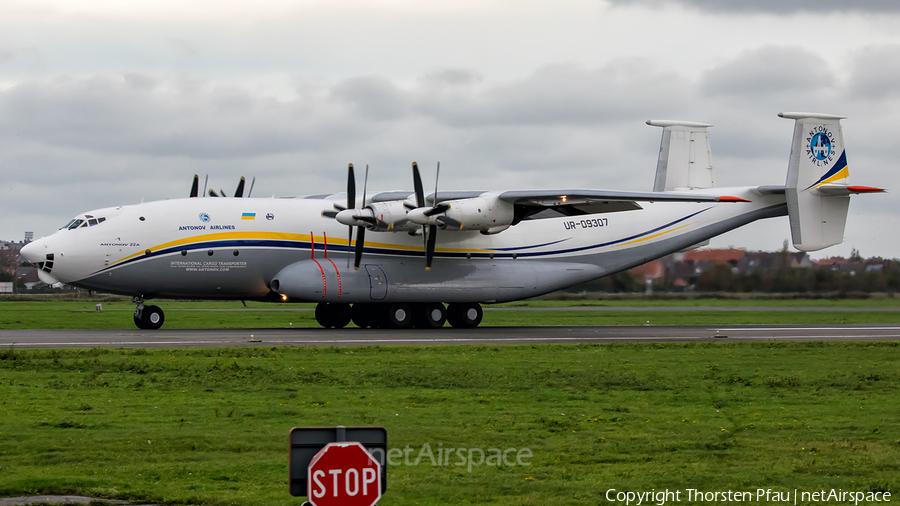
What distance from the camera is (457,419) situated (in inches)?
456

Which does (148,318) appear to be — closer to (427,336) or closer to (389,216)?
(389,216)

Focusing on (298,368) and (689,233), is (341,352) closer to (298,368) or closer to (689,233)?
(298,368)

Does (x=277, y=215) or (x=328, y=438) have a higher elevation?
(x=277, y=215)

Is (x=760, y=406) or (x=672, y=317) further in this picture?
(x=672, y=317)

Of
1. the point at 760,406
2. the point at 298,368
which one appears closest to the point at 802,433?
the point at 760,406

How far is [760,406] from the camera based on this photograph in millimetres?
13008

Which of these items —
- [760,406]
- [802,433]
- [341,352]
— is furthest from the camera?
[341,352]

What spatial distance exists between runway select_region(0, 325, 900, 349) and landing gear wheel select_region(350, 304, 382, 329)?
1.59 m

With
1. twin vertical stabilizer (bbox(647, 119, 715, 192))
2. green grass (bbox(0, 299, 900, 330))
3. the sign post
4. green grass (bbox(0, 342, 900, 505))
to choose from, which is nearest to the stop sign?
the sign post

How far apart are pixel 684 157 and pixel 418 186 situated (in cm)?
1335

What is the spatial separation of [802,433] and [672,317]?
94.1 feet

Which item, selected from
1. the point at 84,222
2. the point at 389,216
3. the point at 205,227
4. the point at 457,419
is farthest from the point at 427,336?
the point at 457,419

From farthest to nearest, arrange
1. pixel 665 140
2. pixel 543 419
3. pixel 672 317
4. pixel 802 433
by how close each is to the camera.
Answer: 1. pixel 672 317
2. pixel 665 140
3. pixel 543 419
4. pixel 802 433

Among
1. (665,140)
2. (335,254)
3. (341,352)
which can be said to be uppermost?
(665,140)
